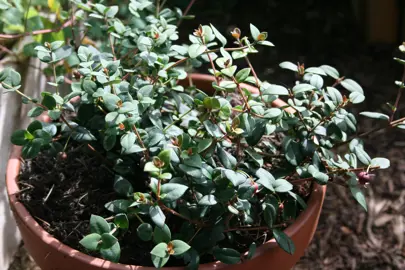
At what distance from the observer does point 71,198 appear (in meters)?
1.36

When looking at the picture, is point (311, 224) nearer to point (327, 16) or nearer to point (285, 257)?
point (285, 257)

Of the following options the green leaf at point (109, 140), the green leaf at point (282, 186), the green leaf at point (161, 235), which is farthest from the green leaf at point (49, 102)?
the green leaf at point (282, 186)

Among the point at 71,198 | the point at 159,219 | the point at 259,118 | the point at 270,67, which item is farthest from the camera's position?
the point at 270,67

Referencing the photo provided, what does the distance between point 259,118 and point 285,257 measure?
321mm

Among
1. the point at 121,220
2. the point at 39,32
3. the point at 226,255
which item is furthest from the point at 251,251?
the point at 39,32

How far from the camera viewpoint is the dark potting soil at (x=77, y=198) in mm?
1263

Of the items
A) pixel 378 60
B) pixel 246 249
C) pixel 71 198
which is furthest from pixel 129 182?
pixel 378 60

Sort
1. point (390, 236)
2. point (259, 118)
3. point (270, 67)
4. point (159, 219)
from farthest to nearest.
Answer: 1. point (270, 67)
2. point (390, 236)
3. point (259, 118)
4. point (159, 219)

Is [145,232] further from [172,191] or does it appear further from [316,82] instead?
[316,82]

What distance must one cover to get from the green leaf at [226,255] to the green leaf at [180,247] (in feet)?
0.32

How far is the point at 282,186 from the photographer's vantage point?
1.16 m

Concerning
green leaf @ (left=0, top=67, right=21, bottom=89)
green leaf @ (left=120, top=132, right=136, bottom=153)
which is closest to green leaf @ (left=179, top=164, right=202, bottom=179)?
green leaf @ (left=120, top=132, right=136, bottom=153)

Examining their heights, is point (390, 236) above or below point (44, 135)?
below

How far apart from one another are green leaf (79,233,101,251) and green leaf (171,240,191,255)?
150 millimetres
